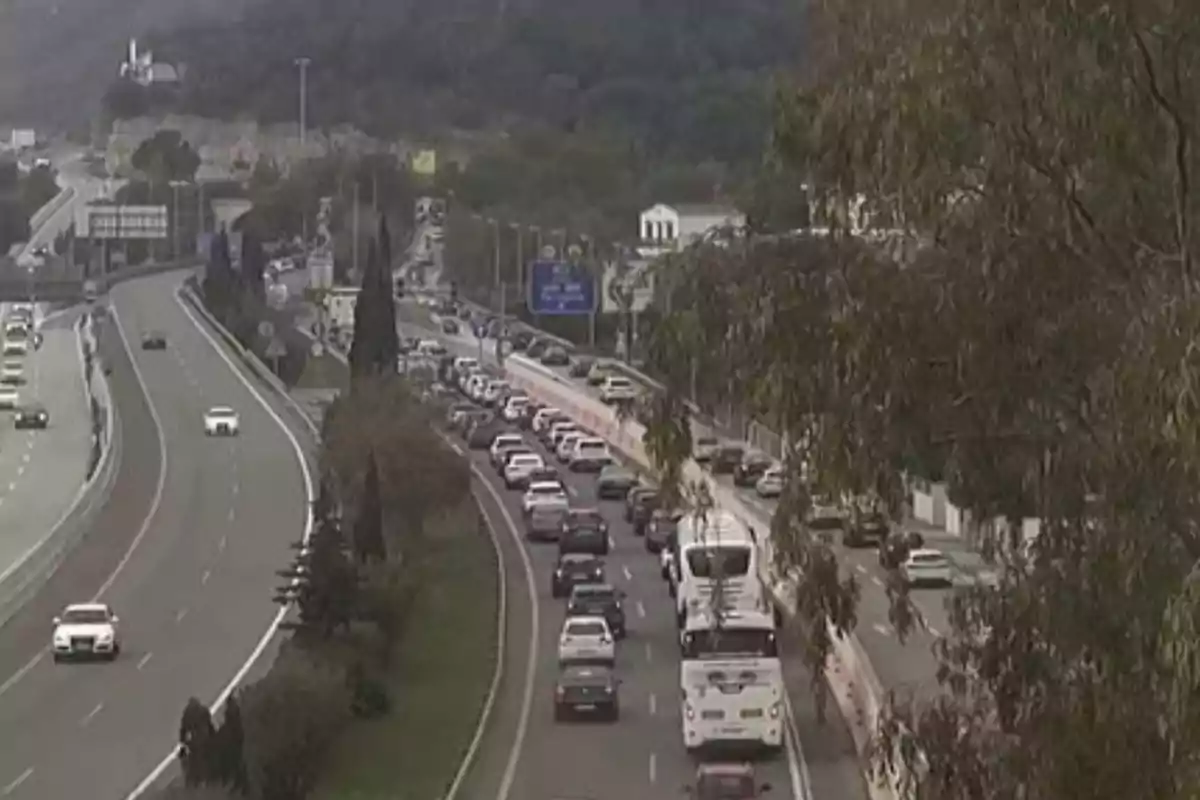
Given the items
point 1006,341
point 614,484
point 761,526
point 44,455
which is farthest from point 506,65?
point 1006,341

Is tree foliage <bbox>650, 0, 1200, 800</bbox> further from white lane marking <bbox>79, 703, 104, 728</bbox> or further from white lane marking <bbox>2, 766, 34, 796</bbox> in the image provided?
white lane marking <bbox>79, 703, 104, 728</bbox>

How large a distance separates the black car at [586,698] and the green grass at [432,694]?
2.93 feet

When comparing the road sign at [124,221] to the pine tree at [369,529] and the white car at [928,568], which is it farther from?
the white car at [928,568]

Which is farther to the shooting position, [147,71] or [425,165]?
[147,71]

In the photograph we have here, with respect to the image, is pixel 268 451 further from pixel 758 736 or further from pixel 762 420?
pixel 762 420

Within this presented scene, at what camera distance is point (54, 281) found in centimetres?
10681

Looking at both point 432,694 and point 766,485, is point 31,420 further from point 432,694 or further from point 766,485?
point 432,694

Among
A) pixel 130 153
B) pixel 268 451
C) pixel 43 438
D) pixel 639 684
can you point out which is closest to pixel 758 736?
pixel 639 684

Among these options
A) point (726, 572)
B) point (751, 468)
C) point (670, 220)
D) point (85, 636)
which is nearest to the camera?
point (726, 572)

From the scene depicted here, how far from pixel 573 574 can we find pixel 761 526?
3.48 meters

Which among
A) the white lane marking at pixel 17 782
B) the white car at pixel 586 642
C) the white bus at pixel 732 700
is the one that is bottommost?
the white lane marking at pixel 17 782

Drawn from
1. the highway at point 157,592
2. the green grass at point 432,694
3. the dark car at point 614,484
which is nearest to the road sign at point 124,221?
the highway at point 157,592

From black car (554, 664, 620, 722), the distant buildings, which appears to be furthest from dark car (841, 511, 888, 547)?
the distant buildings

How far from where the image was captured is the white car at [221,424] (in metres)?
56.2
